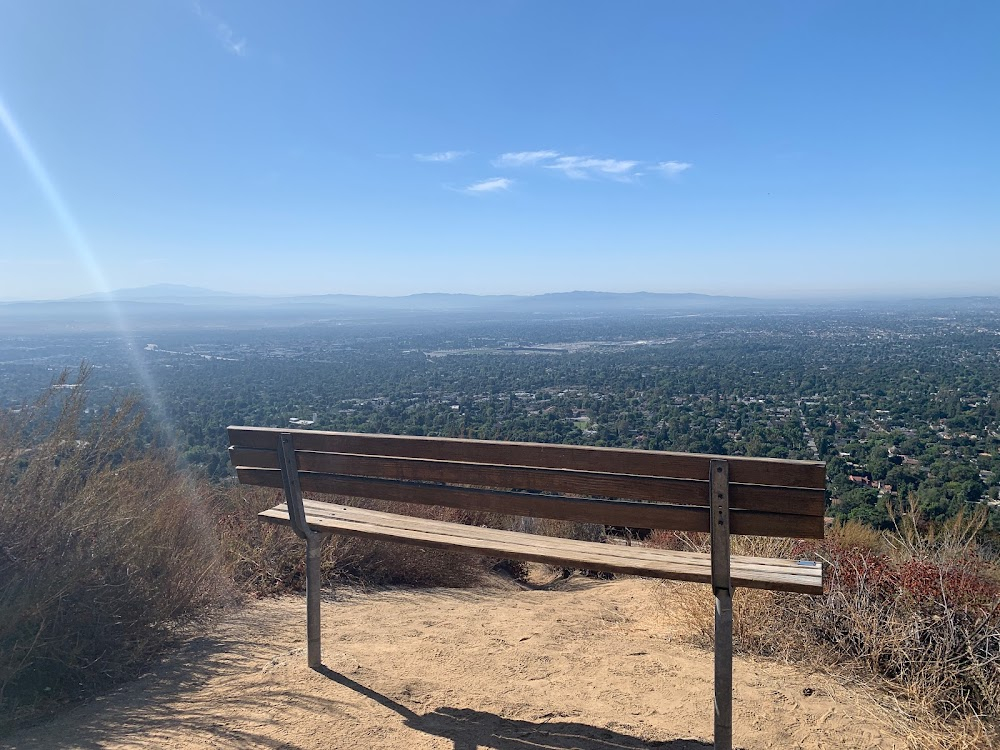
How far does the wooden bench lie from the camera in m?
2.18

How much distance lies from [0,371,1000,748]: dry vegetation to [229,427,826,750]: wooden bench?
2.34 feet

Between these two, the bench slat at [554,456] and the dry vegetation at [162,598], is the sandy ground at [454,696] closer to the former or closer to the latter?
the dry vegetation at [162,598]

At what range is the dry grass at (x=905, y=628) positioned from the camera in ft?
8.41

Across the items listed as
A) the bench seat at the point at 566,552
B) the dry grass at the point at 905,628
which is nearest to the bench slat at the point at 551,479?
the bench seat at the point at 566,552

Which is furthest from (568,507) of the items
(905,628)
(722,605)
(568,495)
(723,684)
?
(905,628)

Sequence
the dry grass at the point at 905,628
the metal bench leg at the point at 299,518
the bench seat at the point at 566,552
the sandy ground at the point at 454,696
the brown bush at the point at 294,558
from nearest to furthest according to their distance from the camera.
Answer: the bench seat at the point at 566,552, the sandy ground at the point at 454,696, the dry grass at the point at 905,628, the metal bench leg at the point at 299,518, the brown bush at the point at 294,558

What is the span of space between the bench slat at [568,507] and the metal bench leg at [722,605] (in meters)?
0.05

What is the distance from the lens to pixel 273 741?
2.32 metres

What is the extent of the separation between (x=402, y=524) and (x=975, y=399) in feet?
83.4

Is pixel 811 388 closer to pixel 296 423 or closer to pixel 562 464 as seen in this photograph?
pixel 296 423

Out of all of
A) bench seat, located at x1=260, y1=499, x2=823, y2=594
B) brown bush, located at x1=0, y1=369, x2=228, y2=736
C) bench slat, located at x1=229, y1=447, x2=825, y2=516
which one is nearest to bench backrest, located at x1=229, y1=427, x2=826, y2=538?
bench slat, located at x1=229, y1=447, x2=825, y2=516

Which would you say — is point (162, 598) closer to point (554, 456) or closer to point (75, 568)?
point (75, 568)

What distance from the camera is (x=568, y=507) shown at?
8.04 ft

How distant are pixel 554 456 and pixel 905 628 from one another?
176 cm
